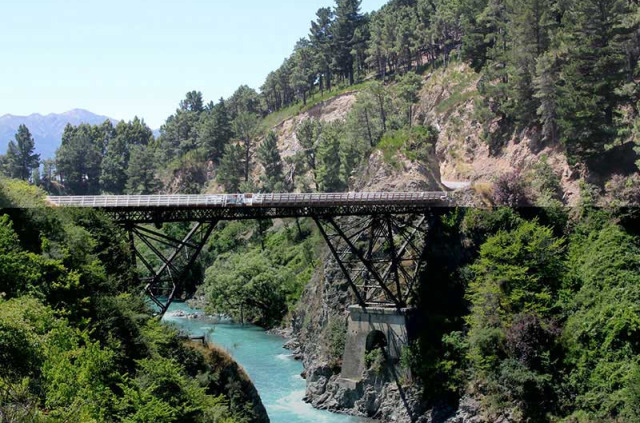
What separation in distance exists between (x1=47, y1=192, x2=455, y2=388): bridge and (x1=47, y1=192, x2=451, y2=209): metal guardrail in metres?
0.05

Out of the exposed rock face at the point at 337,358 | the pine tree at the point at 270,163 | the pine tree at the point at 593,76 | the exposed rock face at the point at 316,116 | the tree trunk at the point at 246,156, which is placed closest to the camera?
the exposed rock face at the point at 337,358

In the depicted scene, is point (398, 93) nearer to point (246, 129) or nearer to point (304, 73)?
point (246, 129)

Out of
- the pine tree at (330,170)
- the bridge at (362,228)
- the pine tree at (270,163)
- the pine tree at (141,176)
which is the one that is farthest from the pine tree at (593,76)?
the pine tree at (141,176)

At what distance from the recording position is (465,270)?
145 ft

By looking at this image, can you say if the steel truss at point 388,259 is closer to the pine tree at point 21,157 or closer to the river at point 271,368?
the river at point 271,368

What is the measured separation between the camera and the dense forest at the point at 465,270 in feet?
81.0

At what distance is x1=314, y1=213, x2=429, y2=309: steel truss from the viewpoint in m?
43.6

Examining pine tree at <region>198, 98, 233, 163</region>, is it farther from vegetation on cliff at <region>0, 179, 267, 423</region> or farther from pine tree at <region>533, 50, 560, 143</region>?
vegetation on cliff at <region>0, 179, 267, 423</region>

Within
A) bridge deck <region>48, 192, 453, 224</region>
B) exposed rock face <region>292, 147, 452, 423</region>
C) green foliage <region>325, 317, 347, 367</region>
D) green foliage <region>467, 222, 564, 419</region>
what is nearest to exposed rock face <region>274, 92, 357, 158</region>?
exposed rock face <region>292, 147, 452, 423</region>

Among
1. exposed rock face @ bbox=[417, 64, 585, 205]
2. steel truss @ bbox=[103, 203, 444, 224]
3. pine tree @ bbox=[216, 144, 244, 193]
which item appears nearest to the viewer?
steel truss @ bbox=[103, 203, 444, 224]

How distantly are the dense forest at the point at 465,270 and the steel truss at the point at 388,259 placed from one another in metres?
1.28

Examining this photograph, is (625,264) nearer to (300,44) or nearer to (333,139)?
(333,139)

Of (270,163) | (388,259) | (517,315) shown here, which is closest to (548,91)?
(388,259)

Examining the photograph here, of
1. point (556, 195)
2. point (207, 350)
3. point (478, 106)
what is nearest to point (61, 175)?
point (478, 106)
